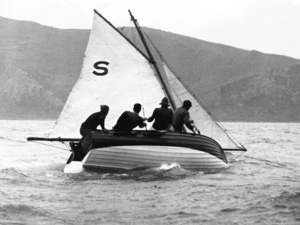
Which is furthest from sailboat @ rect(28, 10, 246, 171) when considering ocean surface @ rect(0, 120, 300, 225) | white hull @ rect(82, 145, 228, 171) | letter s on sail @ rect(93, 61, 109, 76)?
ocean surface @ rect(0, 120, 300, 225)

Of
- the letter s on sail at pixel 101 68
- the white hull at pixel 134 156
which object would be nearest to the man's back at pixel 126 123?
the white hull at pixel 134 156

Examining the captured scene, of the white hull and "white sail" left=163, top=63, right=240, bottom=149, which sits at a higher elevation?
"white sail" left=163, top=63, right=240, bottom=149

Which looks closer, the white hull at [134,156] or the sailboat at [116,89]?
the white hull at [134,156]

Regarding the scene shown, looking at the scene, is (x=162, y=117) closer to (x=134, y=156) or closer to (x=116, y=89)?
(x=134, y=156)

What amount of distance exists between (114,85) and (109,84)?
0.58ft

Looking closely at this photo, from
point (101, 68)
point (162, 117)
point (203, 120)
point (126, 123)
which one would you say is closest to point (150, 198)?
point (126, 123)

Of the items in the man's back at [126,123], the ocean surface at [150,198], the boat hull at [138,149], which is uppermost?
the man's back at [126,123]

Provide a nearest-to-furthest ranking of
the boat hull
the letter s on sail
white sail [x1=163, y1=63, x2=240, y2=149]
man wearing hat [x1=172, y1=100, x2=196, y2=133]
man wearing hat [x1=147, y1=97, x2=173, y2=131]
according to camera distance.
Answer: the boat hull < man wearing hat [x1=147, y1=97, x2=173, y2=131] < man wearing hat [x1=172, y1=100, x2=196, y2=133] < the letter s on sail < white sail [x1=163, y1=63, x2=240, y2=149]

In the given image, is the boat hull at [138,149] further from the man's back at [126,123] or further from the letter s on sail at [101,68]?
the letter s on sail at [101,68]

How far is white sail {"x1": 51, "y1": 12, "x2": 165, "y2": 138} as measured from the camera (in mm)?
18969

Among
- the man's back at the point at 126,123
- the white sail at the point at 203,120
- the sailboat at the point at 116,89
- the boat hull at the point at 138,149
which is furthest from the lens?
the white sail at the point at 203,120

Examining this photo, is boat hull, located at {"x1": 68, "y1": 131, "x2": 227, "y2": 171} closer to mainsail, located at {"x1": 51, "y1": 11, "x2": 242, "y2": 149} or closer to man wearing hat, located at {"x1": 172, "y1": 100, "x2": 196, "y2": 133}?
man wearing hat, located at {"x1": 172, "y1": 100, "x2": 196, "y2": 133}

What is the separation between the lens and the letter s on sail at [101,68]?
19250 mm

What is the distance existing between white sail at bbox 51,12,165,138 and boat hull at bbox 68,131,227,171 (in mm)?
3419
